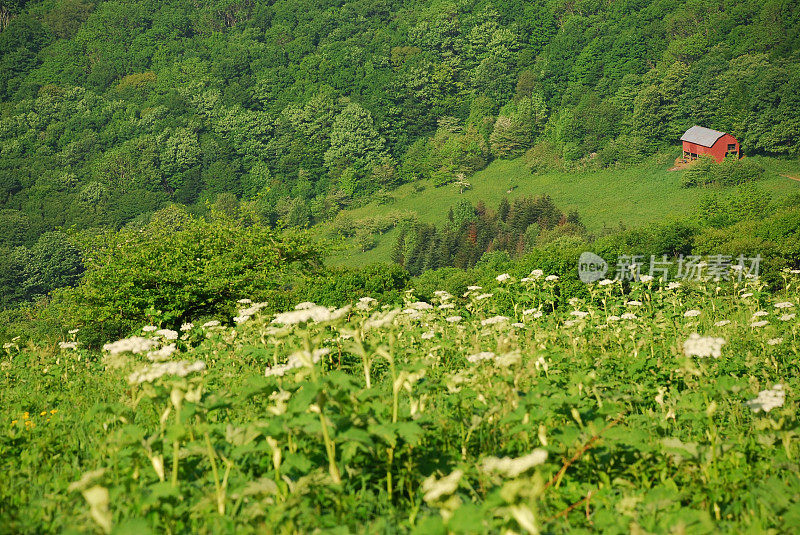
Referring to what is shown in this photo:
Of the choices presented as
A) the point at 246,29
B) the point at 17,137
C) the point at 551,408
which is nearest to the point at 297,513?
the point at 551,408

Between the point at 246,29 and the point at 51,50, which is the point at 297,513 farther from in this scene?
the point at 51,50

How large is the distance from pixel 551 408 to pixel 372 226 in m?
88.9

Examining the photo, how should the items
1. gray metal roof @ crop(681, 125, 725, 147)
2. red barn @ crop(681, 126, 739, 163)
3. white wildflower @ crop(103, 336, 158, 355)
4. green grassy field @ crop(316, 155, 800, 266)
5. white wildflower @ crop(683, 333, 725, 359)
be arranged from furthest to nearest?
gray metal roof @ crop(681, 125, 725, 147) → red barn @ crop(681, 126, 739, 163) → green grassy field @ crop(316, 155, 800, 266) → white wildflower @ crop(103, 336, 158, 355) → white wildflower @ crop(683, 333, 725, 359)

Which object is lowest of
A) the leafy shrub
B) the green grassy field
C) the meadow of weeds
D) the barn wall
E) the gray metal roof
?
the green grassy field

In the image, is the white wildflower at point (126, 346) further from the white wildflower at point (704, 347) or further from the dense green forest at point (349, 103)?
the dense green forest at point (349, 103)

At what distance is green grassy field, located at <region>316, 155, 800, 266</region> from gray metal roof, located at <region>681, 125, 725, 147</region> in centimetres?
418

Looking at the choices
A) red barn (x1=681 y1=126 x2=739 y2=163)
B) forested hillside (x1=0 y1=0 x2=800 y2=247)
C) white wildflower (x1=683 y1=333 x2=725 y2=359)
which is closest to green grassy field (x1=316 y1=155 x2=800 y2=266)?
red barn (x1=681 y1=126 x2=739 y2=163)

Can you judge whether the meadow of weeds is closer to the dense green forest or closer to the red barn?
the dense green forest

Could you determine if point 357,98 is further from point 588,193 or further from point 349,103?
point 588,193

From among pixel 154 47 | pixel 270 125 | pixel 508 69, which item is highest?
pixel 154 47

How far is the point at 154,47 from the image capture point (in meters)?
194

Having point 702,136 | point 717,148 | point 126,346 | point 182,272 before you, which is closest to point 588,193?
point 717,148

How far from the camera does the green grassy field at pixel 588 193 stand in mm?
73006

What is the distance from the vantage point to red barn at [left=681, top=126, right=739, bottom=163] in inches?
3494
